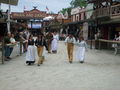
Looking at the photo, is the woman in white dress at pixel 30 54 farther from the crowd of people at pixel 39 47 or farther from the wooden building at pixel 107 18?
the wooden building at pixel 107 18

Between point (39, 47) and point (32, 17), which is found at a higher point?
point (32, 17)

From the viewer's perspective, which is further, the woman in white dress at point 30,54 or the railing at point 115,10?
the railing at point 115,10

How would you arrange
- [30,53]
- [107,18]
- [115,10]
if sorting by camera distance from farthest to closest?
[107,18] → [115,10] → [30,53]

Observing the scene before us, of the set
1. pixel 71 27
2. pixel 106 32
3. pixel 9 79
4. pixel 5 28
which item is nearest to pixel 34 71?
pixel 9 79

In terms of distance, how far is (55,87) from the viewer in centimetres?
849

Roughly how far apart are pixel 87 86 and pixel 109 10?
1814cm

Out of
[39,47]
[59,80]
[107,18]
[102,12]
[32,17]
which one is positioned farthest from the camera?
[32,17]

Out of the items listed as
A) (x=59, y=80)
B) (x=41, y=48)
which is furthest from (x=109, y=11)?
(x=59, y=80)

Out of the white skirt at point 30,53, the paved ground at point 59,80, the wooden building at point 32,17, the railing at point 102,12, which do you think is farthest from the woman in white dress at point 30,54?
the wooden building at point 32,17

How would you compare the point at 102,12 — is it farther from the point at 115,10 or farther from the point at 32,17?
the point at 32,17

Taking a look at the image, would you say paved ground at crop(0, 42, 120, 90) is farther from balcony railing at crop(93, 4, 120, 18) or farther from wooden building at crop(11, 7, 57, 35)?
wooden building at crop(11, 7, 57, 35)

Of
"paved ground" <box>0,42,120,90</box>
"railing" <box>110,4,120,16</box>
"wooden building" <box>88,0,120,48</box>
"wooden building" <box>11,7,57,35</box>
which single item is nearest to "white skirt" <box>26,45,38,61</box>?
"paved ground" <box>0,42,120,90</box>

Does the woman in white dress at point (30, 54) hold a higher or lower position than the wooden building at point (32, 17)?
lower

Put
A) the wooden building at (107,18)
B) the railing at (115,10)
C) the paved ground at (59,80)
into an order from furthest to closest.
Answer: the wooden building at (107,18)
the railing at (115,10)
the paved ground at (59,80)
